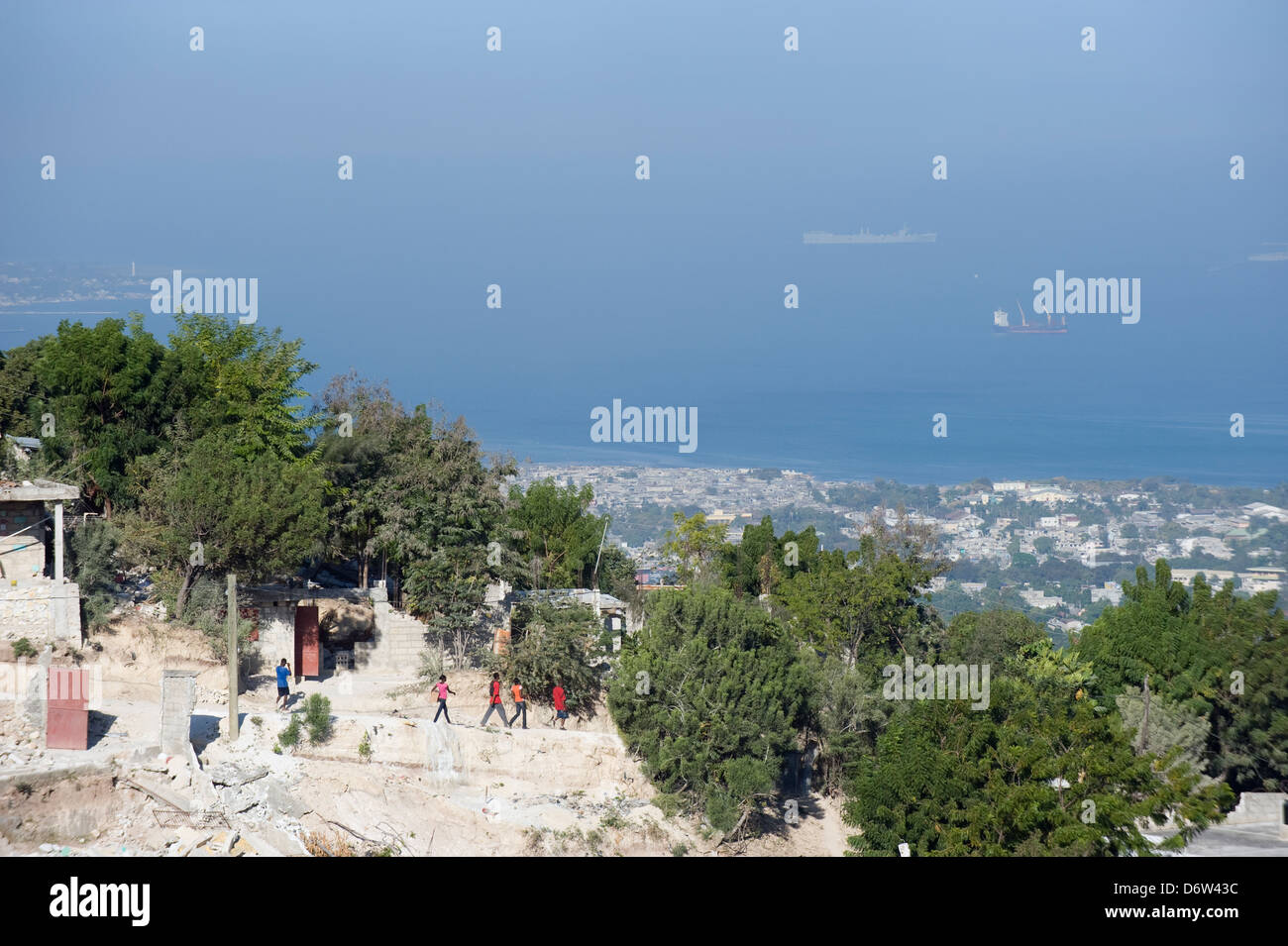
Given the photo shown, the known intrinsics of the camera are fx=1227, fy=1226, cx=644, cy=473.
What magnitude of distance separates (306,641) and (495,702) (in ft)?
14.5

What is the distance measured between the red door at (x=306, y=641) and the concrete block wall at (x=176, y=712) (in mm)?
5254

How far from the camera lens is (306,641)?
26.1 metres

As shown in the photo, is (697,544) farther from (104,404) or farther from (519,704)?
(104,404)

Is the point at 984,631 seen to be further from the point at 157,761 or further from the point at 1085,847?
the point at 157,761

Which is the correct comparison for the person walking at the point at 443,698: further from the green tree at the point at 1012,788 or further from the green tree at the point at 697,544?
the green tree at the point at 697,544

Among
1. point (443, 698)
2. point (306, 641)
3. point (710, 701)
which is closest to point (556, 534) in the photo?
point (306, 641)

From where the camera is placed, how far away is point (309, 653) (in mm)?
26141

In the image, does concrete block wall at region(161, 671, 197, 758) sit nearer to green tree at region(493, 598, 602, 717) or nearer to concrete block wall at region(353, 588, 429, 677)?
concrete block wall at region(353, 588, 429, 677)

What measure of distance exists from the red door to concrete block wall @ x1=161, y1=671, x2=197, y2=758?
525 cm

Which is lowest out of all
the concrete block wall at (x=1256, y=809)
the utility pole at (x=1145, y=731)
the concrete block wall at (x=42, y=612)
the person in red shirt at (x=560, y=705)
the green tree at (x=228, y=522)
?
the concrete block wall at (x=1256, y=809)

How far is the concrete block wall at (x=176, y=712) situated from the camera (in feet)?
67.4

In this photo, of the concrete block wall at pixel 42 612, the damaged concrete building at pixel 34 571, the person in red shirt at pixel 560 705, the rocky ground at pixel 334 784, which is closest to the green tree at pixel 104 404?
the damaged concrete building at pixel 34 571

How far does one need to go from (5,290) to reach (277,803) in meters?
135

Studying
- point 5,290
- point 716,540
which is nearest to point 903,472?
point 5,290
